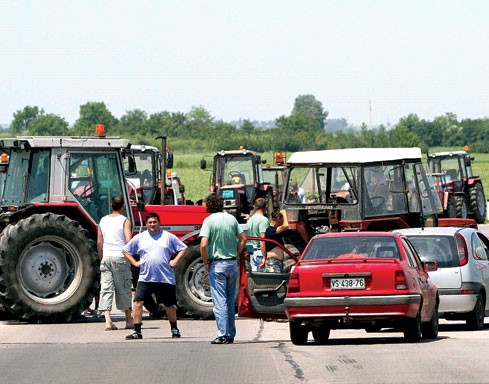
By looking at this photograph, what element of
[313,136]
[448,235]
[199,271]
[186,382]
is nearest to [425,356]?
[186,382]

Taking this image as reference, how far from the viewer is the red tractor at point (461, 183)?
4725cm

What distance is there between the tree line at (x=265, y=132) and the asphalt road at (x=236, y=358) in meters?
83.7

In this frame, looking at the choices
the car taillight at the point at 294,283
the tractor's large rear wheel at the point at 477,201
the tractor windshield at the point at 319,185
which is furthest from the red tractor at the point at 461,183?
the car taillight at the point at 294,283

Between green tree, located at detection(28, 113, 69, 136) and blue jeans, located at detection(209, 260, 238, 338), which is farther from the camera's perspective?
green tree, located at detection(28, 113, 69, 136)

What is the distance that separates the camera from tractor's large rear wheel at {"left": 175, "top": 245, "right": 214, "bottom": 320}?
20.6 metres

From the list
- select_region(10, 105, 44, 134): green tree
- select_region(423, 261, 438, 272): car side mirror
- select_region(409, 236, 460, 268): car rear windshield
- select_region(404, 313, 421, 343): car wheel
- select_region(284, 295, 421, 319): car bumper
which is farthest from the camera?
select_region(10, 105, 44, 134): green tree

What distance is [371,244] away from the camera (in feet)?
55.4

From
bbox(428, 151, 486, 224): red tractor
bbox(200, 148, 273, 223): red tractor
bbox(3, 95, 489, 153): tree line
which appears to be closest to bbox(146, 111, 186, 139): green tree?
bbox(3, 95, 489, 153): tree line

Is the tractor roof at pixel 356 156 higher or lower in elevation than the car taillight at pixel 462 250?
higher

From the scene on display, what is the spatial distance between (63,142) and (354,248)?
19.8 feet

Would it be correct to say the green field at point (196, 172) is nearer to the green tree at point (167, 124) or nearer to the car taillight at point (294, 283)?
the green tree at point (167, 124)

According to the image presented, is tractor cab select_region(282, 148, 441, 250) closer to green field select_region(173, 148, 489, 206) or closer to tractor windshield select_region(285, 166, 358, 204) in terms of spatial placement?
tractor windshield select_region(285, 166, 358, 204)

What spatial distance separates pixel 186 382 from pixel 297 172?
43.2ft

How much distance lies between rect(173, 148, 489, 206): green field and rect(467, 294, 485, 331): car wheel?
160 ft
